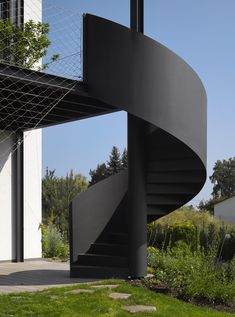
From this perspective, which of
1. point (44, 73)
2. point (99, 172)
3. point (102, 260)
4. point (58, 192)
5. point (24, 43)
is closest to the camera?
point (44, 73)

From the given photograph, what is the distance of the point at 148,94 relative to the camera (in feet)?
27.0

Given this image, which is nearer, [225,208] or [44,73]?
[44,73]

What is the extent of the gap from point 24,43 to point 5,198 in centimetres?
328

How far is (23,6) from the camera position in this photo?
11.3m

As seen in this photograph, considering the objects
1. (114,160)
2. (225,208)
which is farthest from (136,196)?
(114,160)

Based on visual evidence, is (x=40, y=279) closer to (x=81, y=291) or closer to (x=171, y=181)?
(x=81, y=291)

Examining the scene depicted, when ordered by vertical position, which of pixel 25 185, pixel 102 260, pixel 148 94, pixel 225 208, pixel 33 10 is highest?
pixel 33 10

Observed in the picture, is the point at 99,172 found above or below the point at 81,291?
above

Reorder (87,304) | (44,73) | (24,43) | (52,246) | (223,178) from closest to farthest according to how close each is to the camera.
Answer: (87,304) < (44,73) < (24,43) < (52,246) < (223,178)

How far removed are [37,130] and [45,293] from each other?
5.41 m

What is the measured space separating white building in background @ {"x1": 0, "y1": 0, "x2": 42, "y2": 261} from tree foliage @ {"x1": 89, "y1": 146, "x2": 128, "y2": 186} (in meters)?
25.3

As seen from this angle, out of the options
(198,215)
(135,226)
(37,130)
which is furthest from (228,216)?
(135,226)

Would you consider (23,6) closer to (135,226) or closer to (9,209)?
(9,209)

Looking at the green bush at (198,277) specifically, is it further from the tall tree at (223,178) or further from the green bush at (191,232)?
the tall tree at (223,178)
